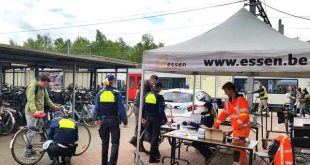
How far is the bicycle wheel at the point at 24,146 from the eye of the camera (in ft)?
20.2

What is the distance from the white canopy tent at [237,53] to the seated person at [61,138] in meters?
1.73

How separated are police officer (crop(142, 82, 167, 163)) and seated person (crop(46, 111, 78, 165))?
59.4 inches

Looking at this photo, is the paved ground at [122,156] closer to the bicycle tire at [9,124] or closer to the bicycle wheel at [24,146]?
the bicycle wheel at [24,146]

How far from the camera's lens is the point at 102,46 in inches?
2530

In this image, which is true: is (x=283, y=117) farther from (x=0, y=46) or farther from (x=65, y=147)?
(x=0, y=46)

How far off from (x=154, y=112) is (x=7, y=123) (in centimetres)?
509

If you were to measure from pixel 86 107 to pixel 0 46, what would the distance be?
4.42m

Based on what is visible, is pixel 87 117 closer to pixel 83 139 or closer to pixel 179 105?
pixel 179 105

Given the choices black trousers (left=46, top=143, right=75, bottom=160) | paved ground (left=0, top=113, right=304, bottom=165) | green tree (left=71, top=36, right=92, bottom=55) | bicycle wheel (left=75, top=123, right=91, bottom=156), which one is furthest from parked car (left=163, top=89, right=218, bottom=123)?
green tree (left=71, top=36, right=92, bottom=55)

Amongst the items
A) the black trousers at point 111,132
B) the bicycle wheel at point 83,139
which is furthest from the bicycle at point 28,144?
the black trousers at point 111,132

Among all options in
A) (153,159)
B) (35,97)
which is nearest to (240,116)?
(153,159)

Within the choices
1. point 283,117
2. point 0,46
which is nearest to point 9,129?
point 0,46

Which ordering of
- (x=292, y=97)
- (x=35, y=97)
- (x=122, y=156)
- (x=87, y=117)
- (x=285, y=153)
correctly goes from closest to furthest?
(x=285, y=153) → (x=35, y=97) → (x=122, y=156) → (x=87, y=117) → (x=292, y=97)

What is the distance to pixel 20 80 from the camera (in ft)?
74.0
